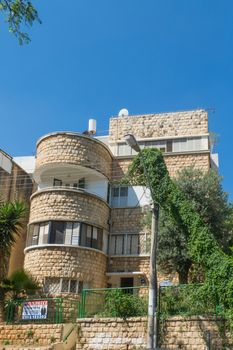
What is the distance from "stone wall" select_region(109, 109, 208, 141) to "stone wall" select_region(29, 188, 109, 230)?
7.31 metres

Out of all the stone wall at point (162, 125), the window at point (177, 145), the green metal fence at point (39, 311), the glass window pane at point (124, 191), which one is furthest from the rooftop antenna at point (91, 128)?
the green metal fence at point (39, 311)

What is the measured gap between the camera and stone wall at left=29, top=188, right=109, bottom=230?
88.8 ft

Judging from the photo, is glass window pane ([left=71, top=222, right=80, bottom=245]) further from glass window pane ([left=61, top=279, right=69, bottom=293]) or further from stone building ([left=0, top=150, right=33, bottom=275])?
stone building ([left=0, top=150, right=33, bottom=275])

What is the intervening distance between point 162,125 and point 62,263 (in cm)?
1263

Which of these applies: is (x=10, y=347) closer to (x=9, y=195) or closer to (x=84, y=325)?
(x=84, y=325)

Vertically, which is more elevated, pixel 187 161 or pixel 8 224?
pixel 187 161

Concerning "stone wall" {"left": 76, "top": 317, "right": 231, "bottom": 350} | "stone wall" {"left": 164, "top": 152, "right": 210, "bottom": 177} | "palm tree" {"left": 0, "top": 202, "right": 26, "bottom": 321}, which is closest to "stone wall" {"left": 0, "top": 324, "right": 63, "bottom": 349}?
"stone wall" {"left": 76, "top": 317, "right": 231, "bottom": 350}

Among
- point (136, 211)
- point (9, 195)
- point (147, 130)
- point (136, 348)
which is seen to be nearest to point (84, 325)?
point (136, 348)

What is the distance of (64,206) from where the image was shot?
27.2m

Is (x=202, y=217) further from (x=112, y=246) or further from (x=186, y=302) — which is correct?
(x=112, y=246)

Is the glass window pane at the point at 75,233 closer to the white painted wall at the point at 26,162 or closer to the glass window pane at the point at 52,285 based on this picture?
the glass window pane at the point at 52,285

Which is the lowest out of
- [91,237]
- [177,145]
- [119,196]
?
[91,237]

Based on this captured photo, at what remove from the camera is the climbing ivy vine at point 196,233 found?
17.9m

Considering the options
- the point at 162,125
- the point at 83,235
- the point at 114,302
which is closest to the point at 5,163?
the point at 83,235
